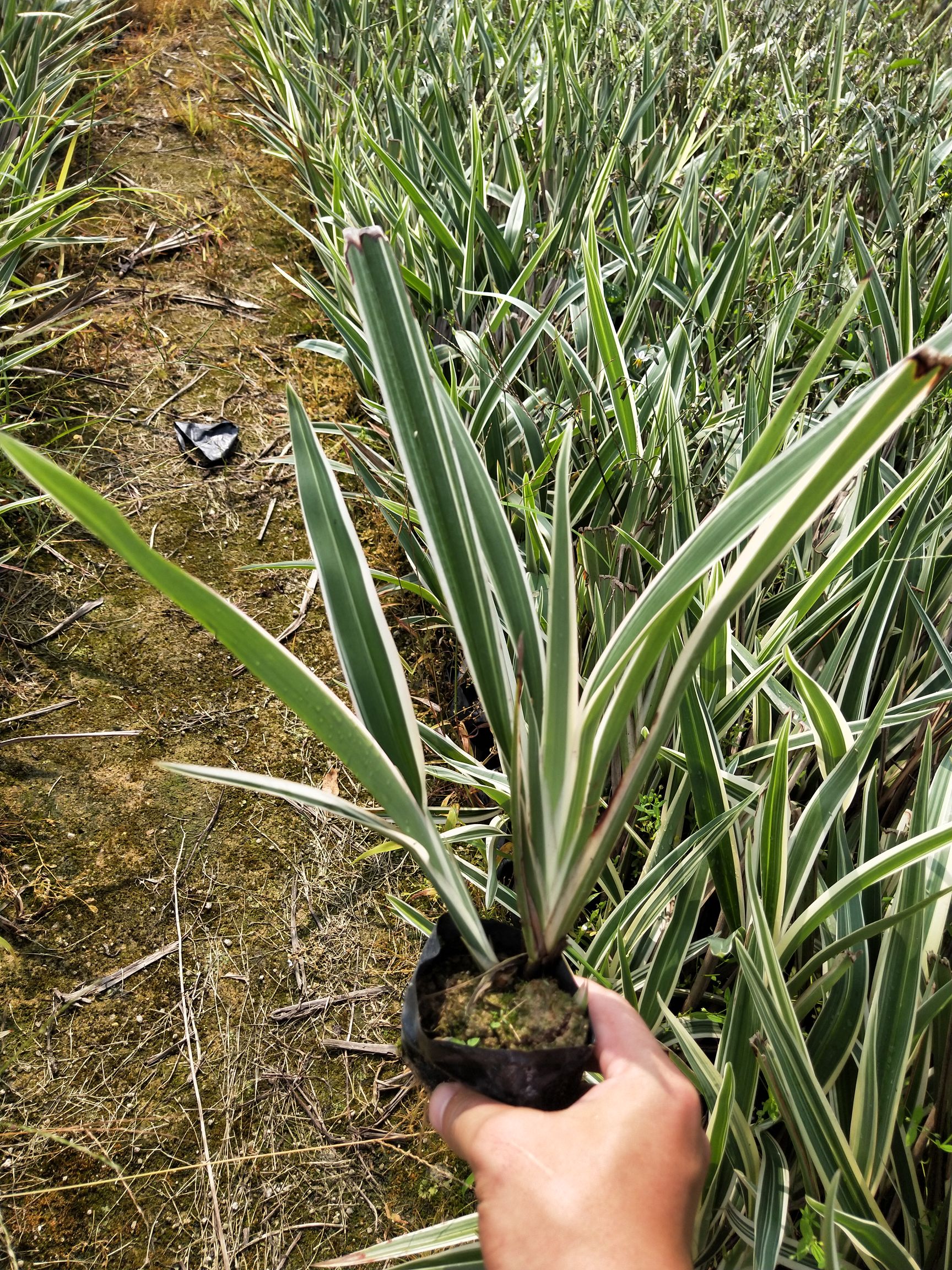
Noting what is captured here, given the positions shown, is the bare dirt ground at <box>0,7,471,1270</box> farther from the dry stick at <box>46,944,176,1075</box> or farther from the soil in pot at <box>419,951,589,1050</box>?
the soil in pot at <box>419,951,589,1050</box>

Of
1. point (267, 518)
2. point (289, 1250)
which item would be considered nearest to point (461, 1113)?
point (289, 1250)

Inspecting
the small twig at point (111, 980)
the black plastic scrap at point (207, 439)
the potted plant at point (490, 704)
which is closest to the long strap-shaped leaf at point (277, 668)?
the potted plant at point (490, 704)

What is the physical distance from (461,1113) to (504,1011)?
2.8 inches

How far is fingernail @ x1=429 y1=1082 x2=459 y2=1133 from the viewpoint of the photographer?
60cm

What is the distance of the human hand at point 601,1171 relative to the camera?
47cm

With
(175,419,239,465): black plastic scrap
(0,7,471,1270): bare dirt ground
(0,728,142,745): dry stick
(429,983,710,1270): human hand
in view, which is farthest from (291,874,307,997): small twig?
(175,419,239,465): black plastic scrap

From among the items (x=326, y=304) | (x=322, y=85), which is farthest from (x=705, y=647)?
(x=322, y=85)

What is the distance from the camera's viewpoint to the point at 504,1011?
1.96 ft

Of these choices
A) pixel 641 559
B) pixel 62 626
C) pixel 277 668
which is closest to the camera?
pixel 277 668

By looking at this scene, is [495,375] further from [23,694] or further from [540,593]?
[23,694]

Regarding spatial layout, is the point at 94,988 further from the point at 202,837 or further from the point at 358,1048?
the point at 358,1048

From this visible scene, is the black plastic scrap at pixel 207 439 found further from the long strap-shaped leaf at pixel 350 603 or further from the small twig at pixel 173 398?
the long strap-shaped leaf at pixel 350 603

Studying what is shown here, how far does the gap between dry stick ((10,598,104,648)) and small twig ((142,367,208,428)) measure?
44 centimetres

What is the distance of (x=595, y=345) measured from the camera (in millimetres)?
1380
